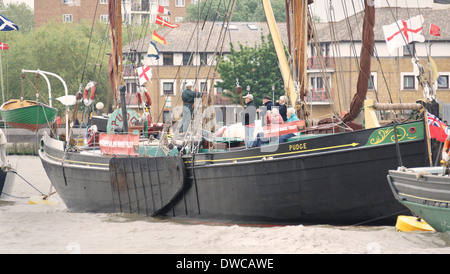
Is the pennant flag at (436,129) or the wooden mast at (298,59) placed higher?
the wooden mast at (298,59)

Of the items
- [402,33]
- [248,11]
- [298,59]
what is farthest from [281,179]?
[248,11]

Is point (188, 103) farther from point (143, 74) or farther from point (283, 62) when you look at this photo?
point (143, 74)

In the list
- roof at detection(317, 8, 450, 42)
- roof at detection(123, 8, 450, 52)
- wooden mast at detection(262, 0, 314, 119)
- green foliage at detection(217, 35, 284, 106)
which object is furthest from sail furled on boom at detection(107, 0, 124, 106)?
roof at detection(317, 8, 450, 42)

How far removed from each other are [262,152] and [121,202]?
5.57 m

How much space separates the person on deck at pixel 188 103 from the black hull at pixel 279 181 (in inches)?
67.9

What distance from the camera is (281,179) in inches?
684

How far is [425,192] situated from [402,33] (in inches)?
307

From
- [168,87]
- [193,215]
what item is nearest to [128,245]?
[193,215]

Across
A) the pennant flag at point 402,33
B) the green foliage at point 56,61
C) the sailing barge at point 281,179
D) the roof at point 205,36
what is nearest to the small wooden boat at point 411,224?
the sailing barge at point 281,179

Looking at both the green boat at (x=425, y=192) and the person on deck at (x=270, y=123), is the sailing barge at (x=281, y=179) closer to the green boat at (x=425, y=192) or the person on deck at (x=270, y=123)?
the person on deck at (x=270, y=123)

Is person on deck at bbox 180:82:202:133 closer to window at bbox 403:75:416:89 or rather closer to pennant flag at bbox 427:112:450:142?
pennant flag at bbox 427:112:450:142

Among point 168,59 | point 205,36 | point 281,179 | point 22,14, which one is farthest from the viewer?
point 22,14

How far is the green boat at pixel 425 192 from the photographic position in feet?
46.8
